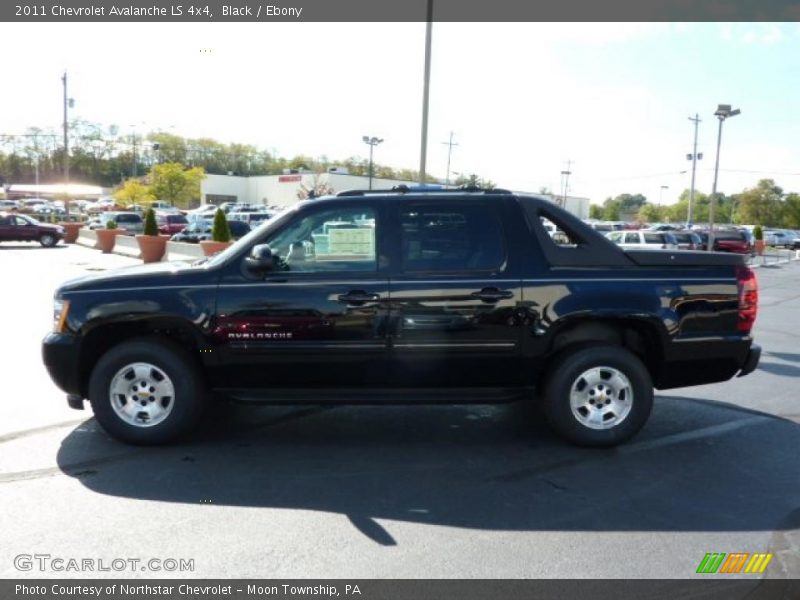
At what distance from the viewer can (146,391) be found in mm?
5578

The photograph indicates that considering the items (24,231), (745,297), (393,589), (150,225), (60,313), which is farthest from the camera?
(24,231)

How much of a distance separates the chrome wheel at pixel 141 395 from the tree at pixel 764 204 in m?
110

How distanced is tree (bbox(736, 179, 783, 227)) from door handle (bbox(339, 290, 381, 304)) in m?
109

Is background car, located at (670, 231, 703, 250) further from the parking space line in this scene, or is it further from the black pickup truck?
the black pickup truck

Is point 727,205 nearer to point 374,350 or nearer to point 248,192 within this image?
point 248,192

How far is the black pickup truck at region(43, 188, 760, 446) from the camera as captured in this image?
5.46 meters

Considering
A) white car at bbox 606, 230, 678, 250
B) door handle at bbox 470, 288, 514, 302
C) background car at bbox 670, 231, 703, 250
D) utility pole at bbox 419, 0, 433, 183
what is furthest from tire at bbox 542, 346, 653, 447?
background car at bbox 670, 231, 703, 250

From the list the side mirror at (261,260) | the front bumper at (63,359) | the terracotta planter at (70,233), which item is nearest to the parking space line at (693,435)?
the side mirror at (261,260)

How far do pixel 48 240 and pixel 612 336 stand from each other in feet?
109

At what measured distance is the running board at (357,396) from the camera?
18.1ft

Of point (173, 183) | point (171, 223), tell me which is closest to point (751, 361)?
point (171, 223)

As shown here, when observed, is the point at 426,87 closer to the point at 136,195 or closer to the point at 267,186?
the point at 136,195

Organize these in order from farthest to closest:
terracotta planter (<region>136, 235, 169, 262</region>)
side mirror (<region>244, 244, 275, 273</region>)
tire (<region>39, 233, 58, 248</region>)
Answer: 1. tire (<region>39, 233, 58, 248</region>)
2. terracotta planter (<region>136, 235, 169, 262</region>)
3. side mirror (<region>244, 244, 275, 273</region>)

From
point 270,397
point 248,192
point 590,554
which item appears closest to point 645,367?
point 590,554
